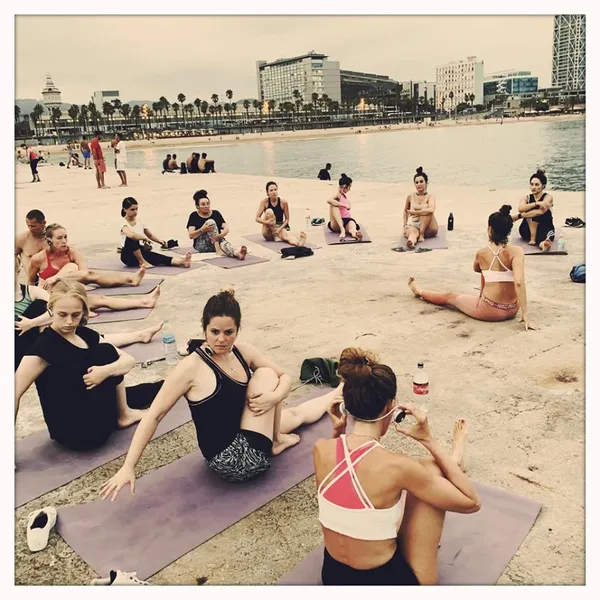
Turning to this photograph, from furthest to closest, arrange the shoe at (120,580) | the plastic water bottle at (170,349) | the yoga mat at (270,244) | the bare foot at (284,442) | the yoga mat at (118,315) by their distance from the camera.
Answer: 1. the yoga mat at (270,244)
2. the yoga mat at (118,315)
3. the plastic water bottle at (170,349)
4. the bare foot at (284,442)
5. the shoe at (120,580)

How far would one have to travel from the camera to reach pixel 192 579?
273cm

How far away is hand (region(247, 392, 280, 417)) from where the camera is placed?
3.24 meters

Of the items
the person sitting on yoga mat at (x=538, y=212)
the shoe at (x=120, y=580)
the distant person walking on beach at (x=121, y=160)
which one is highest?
the distant person walking on beach at (x=121, y=160)

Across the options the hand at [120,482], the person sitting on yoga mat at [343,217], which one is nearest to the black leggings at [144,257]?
the person sitting on yoga mat at [343,217]

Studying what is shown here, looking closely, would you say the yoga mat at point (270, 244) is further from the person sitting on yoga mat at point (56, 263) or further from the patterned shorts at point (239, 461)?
the patterned shorts at point (239, 461)

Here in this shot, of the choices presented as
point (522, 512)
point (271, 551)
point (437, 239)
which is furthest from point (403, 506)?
point (437, 239)

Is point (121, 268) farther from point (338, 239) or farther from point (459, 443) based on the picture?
point (459, 443)

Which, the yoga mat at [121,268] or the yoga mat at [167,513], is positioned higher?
the yoga mat at [121,268]

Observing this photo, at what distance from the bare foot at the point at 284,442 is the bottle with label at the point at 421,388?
103 centimetres

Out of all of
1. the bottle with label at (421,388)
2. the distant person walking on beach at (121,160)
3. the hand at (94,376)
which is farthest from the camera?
the distant person walking on beach at (121,160)

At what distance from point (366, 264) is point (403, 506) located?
6.42m

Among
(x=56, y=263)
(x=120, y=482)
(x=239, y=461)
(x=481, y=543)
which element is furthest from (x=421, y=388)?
(x=56, y=263)

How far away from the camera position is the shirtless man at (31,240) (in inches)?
256

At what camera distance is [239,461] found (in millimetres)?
3289
